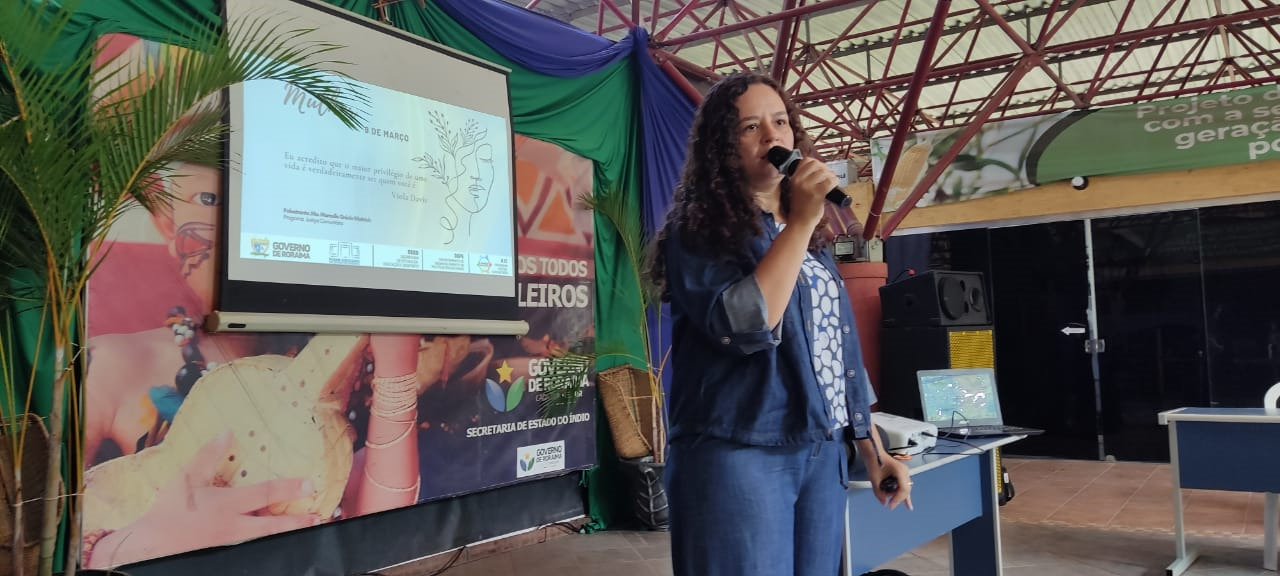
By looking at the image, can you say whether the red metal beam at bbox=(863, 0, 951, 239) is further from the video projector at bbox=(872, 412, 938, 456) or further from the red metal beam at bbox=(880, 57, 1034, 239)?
the video projector at bbox=(872, 412, 938, 456)

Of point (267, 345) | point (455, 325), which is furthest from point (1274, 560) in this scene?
point (267, 345)

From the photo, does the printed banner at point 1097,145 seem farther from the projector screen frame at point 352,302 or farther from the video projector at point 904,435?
the video projector at point 904,435

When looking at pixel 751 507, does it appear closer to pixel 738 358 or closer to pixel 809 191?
pixel 738 358

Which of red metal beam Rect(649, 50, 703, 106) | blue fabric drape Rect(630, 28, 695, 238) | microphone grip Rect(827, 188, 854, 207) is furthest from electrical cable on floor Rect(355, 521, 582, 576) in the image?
microphone grip Rect(827, 188, 854, 207)

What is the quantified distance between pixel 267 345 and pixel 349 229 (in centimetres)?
53

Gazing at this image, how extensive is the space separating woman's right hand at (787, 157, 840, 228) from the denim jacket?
97 mm

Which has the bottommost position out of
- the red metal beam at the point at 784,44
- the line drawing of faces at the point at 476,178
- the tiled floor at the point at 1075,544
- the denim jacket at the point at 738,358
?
the tiled floor at the point at 1075,544

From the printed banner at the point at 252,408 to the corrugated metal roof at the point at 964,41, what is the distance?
3.41 meters

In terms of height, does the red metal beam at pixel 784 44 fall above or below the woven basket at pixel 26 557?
above

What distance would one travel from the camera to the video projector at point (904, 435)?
2188 mm

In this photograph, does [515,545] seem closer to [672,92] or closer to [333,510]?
[333,510]

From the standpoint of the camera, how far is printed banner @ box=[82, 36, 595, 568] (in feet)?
8.84

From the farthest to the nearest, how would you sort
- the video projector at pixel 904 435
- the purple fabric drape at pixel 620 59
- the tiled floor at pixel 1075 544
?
the purple fabric drape at pixel 620 59, the tiled floor at pixel 1075 544, the video projector at pixel 904 435

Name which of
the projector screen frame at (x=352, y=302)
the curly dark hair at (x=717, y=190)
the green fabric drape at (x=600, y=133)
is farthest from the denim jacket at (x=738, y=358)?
the green fabric drape at (x=600, y=133)
